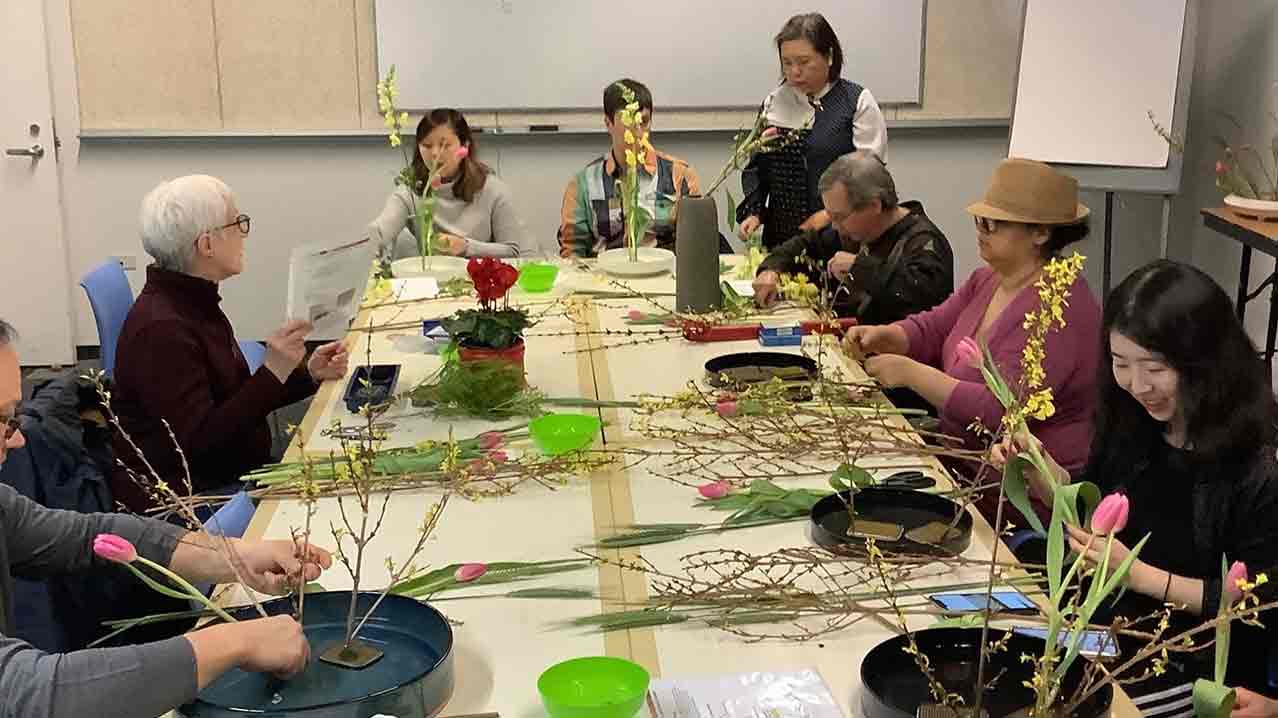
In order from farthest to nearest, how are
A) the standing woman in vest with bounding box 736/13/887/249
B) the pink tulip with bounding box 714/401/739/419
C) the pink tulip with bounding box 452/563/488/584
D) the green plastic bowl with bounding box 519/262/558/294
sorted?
1. the standing woman in vest with bounding box 736/13/887/249
2. the green plastic bowl with bounding box 519/262/558/294
3. the pink tulip with bounding box 714/401/739/419
4. the pink tulip with bounding box 452/563/488/584

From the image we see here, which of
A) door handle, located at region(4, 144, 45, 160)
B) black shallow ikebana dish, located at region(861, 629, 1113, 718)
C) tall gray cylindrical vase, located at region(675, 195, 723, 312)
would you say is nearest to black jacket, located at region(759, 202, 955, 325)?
tall gray cylindrical vase, located at region(675, 195, 723, 312)

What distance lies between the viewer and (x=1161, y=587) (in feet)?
6.24

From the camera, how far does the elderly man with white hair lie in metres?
2.81

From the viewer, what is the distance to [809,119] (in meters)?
4.57

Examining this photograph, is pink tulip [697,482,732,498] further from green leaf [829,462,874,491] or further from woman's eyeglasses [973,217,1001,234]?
woman's eyeglasses [973,217,1001,234]

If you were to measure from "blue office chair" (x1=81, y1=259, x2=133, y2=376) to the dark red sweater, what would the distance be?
71 centimetres

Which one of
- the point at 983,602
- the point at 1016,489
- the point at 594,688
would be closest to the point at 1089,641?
the point at 983,602

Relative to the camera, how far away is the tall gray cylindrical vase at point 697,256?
11.3 feet

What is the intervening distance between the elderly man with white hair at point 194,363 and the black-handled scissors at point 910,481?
1358 millimetres

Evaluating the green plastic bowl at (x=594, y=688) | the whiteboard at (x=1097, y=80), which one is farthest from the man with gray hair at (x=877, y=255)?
the green plastic bowl at (x=594, y=688)

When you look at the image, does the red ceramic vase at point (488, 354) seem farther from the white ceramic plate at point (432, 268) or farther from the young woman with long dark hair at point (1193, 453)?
the white ceramic plate at point (432, 268)

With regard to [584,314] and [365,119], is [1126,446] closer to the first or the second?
[584,314]

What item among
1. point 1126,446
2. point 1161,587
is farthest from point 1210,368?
point 1161,587

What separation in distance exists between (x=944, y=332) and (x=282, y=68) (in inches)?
139
